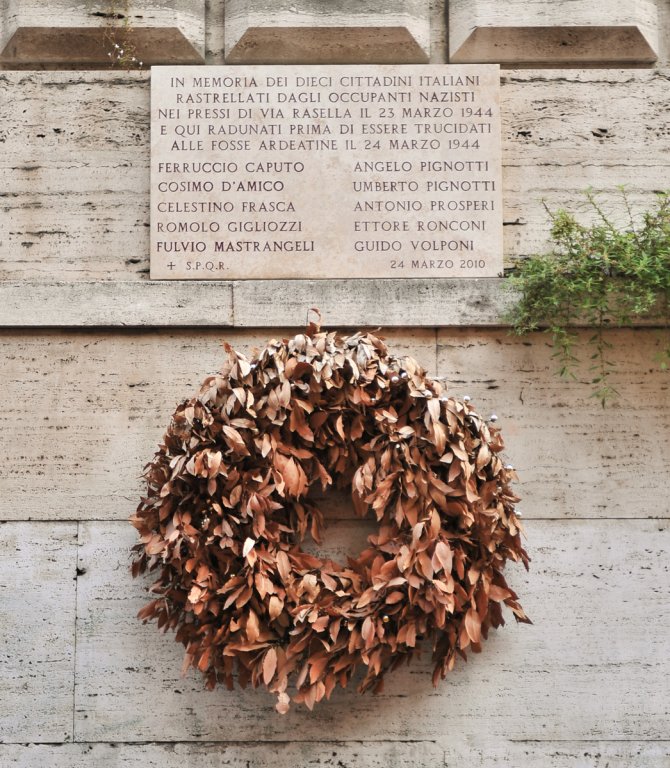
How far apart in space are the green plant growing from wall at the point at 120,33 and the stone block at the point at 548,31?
1.52 metres

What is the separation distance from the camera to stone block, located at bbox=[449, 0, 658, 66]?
5.36 m

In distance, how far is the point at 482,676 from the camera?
16.3 ft

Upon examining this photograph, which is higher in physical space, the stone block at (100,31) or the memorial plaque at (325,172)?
the stone block at (100,31)

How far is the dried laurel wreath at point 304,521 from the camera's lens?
15.2 ft

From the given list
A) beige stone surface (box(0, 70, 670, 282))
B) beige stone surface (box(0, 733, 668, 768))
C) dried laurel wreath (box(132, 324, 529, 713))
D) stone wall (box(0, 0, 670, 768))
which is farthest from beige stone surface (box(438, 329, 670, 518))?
beige stone surface (box(0, 733, 668, 768))

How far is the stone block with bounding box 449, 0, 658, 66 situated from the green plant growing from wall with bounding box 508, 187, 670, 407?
73 cm

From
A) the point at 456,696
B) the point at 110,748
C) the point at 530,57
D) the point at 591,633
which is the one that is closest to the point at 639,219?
the point at 530,57

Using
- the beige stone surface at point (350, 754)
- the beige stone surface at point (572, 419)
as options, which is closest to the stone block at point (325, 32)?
the beige stone surface at point (572, 419)

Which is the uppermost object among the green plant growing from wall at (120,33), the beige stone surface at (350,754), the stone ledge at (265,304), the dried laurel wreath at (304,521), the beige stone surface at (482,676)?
the green plant growing from wall at (120,33)

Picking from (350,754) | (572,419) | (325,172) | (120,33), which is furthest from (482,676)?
(120,33)

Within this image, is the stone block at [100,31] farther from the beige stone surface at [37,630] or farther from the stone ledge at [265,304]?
the beige stone surface at [37,630]

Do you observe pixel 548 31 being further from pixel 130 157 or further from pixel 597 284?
pixel 130 157

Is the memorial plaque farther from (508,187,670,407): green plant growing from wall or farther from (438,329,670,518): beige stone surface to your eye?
(438,329,670,518): beige stone surface

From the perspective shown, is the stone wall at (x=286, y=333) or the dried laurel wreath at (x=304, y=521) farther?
the stone wall at (x=286, y=333)
